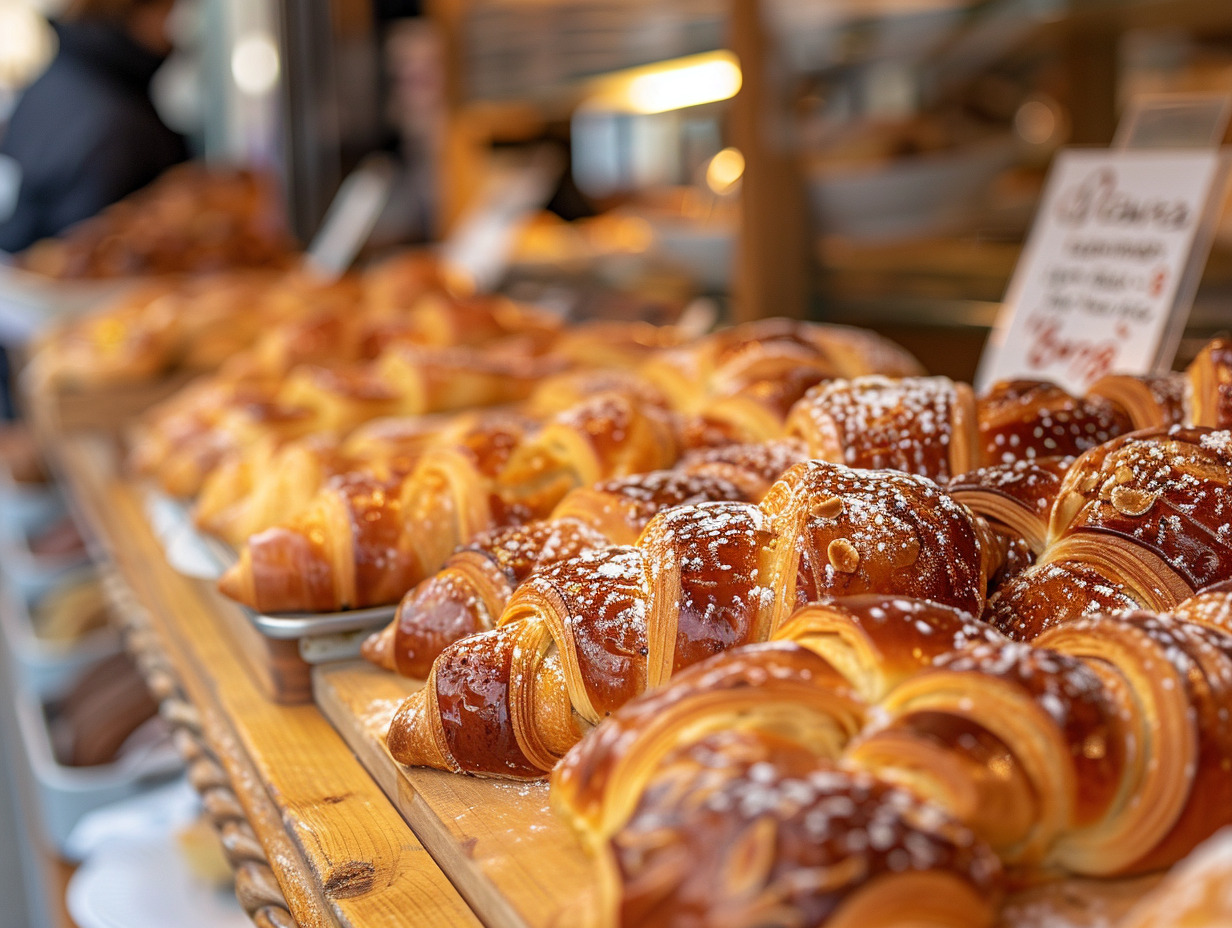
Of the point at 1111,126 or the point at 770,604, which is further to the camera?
the point at 1111,126

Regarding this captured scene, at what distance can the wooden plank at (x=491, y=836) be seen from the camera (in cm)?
82

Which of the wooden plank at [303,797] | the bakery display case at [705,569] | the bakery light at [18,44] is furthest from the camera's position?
Answer: the bakery light at [18,44]

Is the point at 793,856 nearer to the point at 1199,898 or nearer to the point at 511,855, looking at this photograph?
the point at 1199,898

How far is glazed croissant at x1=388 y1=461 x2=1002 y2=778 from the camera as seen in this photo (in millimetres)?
905

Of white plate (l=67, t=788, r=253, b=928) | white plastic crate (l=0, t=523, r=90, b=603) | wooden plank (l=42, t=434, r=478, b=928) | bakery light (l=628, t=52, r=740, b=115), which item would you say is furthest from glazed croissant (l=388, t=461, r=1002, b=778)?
white plastic crate (l=0, t=523, r=90, b=603)

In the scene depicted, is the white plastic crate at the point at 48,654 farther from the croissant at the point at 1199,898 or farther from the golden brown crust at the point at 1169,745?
the croissant at the point at 1199,898

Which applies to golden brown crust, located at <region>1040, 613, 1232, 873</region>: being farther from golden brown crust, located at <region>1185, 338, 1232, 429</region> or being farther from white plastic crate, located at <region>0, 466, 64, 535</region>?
white plastic crate, located at <region>0, 466, 64, 535</region>

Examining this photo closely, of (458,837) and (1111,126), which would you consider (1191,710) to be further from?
(1111,126)

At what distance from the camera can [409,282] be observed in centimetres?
308

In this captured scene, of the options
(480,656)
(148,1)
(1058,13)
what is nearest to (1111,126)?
(1058,13)

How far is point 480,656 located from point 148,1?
5438 millimetres

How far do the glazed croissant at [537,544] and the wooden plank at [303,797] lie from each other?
0.47 feet

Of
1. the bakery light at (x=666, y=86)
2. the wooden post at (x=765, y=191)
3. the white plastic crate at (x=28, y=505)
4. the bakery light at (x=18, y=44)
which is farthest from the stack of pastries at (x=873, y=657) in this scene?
the bakery light at (x=18, y=44)

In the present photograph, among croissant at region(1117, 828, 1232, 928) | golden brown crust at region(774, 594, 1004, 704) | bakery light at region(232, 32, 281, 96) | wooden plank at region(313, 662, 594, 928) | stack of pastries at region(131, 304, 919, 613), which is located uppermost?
bakery light at region(232, 32, 281, 96)
